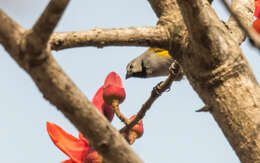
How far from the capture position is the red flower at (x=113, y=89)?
2.08 m

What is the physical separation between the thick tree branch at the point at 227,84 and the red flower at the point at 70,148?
1.50 feet

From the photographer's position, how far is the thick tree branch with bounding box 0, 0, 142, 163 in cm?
96

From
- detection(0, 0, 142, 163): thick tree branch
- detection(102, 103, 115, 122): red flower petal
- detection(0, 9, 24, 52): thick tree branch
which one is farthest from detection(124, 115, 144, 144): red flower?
detection(0, 9, 24, 52): thick tree branch

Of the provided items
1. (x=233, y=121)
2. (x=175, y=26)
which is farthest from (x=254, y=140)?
(x=175, y=26)

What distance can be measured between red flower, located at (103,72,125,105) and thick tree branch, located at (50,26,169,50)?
18.7 inches

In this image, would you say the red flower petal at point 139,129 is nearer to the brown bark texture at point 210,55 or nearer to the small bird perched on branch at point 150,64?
the brown bark texture at point 210,55

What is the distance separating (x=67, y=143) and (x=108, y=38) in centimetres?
42

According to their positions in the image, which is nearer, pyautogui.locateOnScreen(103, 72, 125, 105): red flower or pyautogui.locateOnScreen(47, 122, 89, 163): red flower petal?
pyautogui.locateOnScreen(47, 122, 89, 163): red flower petal

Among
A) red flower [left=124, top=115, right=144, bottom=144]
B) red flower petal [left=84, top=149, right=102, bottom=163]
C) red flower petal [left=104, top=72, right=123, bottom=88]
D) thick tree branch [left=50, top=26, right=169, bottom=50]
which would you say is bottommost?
red flower [left=124, top=115, right=144, bottom=144]

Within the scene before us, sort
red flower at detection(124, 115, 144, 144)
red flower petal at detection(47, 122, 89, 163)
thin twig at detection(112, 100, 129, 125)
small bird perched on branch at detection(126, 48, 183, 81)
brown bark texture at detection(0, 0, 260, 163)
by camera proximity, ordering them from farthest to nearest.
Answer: small bird perched on branch at detection(126, 48, 183, 81), thin twig at detection(112, 100, 129, 125), red flower at detection(124, 115, 144, 144), red flower petal at detection(47, 122, 89, 163), brown bark texture at detection(0, 0, 260, 163)

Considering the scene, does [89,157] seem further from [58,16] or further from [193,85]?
[58,16]

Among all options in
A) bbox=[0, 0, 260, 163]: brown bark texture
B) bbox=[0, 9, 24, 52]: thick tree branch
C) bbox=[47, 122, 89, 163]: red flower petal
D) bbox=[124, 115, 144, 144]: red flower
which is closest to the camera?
bbox=[0, 9, 24, 52]: thick tree branch

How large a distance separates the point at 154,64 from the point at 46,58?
514 cm

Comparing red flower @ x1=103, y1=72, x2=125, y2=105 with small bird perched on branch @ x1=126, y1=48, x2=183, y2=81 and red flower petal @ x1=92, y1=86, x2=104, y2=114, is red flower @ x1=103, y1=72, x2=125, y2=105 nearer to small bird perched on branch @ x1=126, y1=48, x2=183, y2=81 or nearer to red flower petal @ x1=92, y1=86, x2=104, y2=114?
red flower petal @ x1=92, y1=86, x2=104, y2=114
